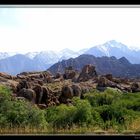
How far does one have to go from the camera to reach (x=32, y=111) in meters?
6.70

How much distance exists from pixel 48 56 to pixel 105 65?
1.65 feet

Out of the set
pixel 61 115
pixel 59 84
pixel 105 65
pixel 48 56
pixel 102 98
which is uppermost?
pixel 48 56

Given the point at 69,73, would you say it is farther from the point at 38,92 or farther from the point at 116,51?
the point at 116,51

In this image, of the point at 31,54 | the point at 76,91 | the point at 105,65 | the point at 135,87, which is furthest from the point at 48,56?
the point at 135,87

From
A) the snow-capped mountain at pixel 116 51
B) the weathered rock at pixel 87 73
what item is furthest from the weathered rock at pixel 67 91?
the snow-capped mountain at pixel 116 51

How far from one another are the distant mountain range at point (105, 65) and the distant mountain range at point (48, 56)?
0.03m

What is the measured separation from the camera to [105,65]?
6.73 meters

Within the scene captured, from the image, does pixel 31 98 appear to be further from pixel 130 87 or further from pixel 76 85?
pixel 130 87

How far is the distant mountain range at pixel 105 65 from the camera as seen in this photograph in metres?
6.74

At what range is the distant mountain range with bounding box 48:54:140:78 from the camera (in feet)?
22.1

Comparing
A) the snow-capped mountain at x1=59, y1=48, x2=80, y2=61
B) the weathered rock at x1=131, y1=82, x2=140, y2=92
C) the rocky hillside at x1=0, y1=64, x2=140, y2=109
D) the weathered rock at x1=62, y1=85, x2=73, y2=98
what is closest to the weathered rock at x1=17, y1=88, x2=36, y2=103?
the rocky hillside at x1=0, y1=64, x2=140, y2=109

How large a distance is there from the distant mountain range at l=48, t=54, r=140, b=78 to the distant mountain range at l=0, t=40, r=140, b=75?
1.4 inches

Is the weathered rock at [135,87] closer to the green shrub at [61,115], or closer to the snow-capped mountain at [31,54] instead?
the green shrub at [61,115]

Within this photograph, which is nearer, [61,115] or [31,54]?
[61,115]
